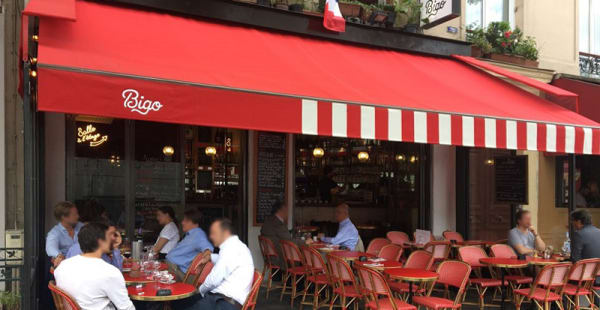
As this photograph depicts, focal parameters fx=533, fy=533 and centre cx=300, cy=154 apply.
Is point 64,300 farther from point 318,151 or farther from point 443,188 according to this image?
point 318,151

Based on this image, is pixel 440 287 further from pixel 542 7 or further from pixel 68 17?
pixel 68 17

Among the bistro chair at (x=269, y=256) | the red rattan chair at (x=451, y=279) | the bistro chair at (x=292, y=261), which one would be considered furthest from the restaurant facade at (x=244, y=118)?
the red rattan chair at (x=451, y=279)

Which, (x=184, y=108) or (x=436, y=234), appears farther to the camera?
(x=436, y=234)

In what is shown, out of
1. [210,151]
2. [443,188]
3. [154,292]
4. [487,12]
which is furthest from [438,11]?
[154,292]

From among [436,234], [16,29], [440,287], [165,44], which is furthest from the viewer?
[436,234]

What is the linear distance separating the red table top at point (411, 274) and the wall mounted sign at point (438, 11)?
3.94 metres

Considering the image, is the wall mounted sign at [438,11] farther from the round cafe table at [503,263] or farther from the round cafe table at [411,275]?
the round cafe table at [411,275]

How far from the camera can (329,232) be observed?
11.9 m

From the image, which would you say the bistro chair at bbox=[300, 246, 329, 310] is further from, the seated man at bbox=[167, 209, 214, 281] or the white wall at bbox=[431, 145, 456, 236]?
the white wall at bbox=[431, 145, 456, 236]

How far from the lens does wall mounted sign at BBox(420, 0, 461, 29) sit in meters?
7.94

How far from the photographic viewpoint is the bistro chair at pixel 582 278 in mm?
6699

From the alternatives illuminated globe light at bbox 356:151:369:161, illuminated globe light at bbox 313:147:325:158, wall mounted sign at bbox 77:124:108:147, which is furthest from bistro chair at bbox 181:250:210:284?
illuminated globe light at bbox 356:151:369:161

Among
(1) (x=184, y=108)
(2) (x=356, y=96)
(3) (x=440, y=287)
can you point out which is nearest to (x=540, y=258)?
(3) (x=440, y=287)

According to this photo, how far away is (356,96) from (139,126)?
12.6 ft
